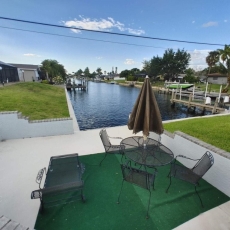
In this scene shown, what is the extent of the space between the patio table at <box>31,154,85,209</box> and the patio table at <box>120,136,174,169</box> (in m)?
1.25

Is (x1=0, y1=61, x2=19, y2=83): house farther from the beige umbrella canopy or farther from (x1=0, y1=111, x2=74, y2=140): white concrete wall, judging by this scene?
the beige umbrella canopy

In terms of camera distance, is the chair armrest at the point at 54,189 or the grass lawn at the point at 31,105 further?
the grass lawn at the point at 31,105

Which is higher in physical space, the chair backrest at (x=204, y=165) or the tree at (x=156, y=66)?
the tree at (x=156, y=66)

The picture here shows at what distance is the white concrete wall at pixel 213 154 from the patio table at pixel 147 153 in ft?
2.24

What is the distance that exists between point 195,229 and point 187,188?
0.96m

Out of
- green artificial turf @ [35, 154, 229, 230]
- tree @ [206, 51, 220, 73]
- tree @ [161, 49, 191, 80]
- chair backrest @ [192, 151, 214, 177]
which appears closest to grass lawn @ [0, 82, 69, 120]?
green artificial turf @ [35, 154, 229, 230]

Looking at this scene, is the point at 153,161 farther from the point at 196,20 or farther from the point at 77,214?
the point at 196,20

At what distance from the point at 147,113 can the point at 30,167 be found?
3406 mm

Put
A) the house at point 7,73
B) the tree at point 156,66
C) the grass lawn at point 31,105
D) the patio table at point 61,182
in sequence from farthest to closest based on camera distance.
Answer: the tree at point 156,66 < the house at point 7,73 < the grass lawn at point 31,105 < the patio table at point 61,182

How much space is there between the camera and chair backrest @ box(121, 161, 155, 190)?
8.06ft

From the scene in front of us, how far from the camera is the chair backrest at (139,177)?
2457 mm

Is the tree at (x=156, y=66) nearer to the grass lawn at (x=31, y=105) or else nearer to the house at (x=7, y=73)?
the house at (x=7, y=73)

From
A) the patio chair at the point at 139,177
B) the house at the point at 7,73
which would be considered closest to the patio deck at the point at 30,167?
the patio chair at the point at 139,177

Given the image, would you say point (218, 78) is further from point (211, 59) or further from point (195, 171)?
point (195, 171)
